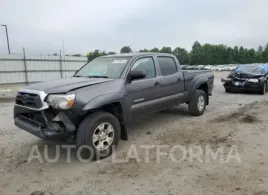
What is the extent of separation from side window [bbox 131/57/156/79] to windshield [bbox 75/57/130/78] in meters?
0.24

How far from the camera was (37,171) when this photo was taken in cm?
387

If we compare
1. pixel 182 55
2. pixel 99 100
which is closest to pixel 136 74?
pixel 99 100

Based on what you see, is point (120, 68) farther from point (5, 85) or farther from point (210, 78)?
point (5, 85)

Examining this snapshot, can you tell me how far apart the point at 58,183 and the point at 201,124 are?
12.8ft

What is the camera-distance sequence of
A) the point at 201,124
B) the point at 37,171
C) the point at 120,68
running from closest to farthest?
the point at 37,171, the point at 120,68, the point at 201,124

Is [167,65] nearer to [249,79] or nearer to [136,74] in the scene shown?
[136,74]

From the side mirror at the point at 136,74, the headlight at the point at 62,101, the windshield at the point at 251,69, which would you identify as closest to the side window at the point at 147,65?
the side mirror at the point at 136,74

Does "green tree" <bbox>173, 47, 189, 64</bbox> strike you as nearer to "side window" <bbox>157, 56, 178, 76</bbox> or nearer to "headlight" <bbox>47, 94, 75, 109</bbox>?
"side window" <bbox>157, 56, 178, 76</bbox>

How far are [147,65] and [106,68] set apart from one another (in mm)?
912

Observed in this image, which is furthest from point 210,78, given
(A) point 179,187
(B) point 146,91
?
(A) point 179,187

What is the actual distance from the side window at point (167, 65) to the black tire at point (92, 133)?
2021 millimetres

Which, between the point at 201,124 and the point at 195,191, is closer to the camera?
→ the point at 195,191

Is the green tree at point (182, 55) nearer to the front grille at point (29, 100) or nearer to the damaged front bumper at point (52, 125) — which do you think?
the front grille at point (29, 100)

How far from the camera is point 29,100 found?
163 inches
